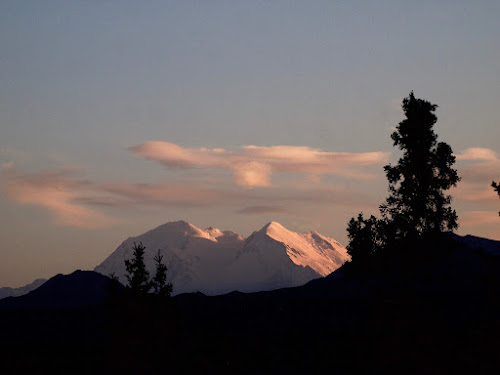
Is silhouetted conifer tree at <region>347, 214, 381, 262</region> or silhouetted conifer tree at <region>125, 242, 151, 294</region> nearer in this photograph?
silhouetted conifer tree at <region>347, 214, 381, 262</region>

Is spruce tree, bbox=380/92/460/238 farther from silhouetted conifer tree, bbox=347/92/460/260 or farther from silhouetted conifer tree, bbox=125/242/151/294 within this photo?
silhouetted conifer tree, bbox=125/242/151/294

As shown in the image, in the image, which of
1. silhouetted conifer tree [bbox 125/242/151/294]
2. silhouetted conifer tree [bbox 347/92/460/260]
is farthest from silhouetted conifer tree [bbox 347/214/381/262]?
silhouetted conifer tree [bbox 125/242/151/294]

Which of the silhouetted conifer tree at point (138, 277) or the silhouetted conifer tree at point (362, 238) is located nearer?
the silhouetted conifer tree at point (362, 238)

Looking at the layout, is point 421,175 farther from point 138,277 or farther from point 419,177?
point 138,277

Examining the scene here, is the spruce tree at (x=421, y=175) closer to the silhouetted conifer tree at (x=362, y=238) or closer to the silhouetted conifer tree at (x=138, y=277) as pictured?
the silhouetted conifer tree at (x=362, y=238)

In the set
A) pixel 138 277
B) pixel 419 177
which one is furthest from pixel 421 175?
pixel 138 277

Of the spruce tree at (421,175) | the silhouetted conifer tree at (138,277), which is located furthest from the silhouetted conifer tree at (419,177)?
the silhouetted conifer tree at (138,277)

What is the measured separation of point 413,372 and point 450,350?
1.99 metres

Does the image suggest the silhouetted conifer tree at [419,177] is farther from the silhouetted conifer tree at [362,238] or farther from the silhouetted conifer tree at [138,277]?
the silhouetted conifer tree at [138,277]

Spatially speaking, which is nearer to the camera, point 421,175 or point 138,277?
point 421,175

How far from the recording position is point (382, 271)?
42625 millimetres

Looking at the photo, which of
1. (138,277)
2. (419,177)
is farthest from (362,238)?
(138,277)

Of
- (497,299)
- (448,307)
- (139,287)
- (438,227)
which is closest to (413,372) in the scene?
(497,299)

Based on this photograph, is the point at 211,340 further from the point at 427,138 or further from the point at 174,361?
the point at 427,138
